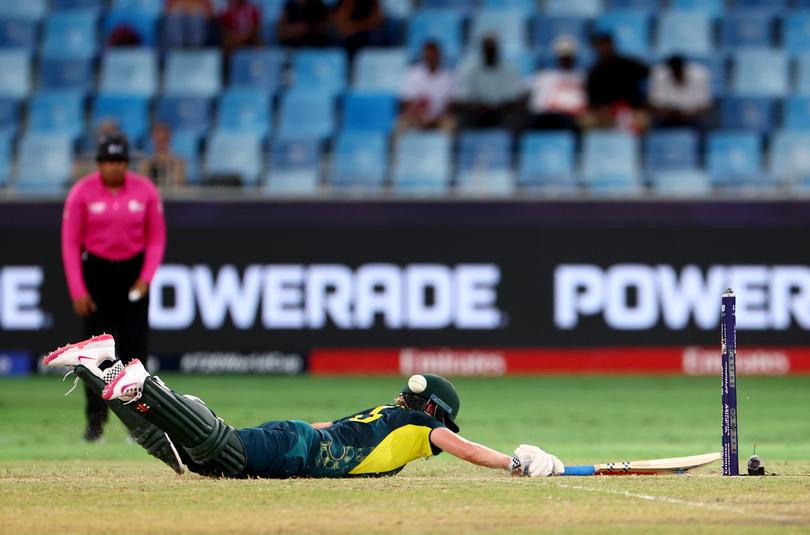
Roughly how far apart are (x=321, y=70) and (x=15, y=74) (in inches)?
155

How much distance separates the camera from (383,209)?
18266 millimetres

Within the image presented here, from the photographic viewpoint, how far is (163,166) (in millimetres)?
18203

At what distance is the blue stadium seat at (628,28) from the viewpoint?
20.9 metres

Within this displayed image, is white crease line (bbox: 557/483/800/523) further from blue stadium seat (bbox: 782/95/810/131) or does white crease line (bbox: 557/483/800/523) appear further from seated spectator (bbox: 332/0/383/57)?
seated spectator (bbox: 332/0/383/57)

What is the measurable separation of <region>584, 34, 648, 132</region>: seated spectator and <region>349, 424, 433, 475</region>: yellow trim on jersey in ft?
36.8

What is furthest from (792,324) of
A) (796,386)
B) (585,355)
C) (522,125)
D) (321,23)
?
(321,23)

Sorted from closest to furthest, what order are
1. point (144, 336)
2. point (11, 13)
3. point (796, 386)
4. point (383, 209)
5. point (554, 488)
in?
point (554, 488)
point (144, 336)
point (796, 386)
point (383, 209)
point (11, 13)

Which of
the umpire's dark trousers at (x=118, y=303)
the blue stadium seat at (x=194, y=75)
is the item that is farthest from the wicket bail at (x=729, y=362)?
the blue stadium seat at (x=194, y=75)

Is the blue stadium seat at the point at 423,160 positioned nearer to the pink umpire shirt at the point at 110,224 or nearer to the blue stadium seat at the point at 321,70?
the blue stadium seat at the point at 321,70

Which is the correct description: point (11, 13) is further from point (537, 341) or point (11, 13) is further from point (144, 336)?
point (144, 336)

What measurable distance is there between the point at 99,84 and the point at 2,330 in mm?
4071

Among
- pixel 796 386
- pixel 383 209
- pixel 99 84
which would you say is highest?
pixel 99 84

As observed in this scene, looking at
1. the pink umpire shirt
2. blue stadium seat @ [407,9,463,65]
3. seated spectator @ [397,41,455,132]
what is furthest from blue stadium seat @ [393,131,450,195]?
the pink umpire shirt

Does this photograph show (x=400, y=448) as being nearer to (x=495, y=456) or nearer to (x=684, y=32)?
(x=495, y=456)
